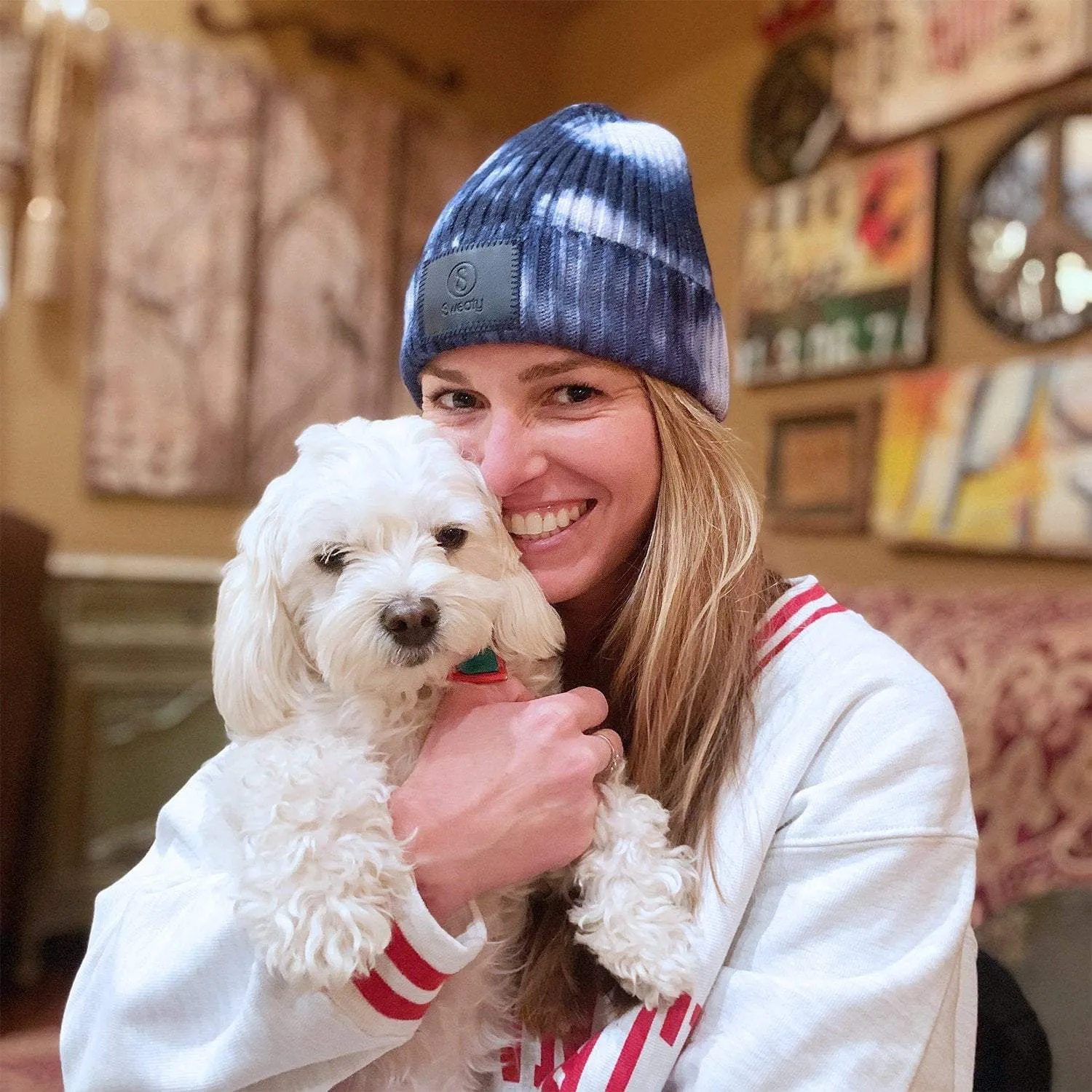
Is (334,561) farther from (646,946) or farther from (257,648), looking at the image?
(646,946)

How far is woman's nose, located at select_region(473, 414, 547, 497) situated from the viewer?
41.7 inches

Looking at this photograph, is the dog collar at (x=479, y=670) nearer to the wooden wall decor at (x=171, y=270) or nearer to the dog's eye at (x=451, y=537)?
the dog's eye at (x=451, y=537)

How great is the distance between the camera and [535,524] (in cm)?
112

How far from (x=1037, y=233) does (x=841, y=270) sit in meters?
0.61

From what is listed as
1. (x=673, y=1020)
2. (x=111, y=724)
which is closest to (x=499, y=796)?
(x=673, y=1020)

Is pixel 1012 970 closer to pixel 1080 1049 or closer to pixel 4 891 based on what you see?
pixel 1080 1049

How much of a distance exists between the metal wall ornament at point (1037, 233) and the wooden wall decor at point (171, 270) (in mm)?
2596

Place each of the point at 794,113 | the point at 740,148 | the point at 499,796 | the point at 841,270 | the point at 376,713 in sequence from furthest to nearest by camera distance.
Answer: the point at 740,148 → the point at 794,113 → the point at 841,270 → the point at 376,713 → the point at 499,796

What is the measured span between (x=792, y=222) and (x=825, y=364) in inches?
20.7

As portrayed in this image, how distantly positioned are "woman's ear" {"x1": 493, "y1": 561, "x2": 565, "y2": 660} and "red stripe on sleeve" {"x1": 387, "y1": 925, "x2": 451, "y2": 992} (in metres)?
0.34

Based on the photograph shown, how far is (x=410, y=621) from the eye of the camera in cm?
95

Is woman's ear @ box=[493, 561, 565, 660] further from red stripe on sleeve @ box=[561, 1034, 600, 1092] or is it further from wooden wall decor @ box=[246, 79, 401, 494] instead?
wooden wall decor @ box=[246, 79, 401, 494]

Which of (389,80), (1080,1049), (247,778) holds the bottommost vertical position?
(1080,1049)

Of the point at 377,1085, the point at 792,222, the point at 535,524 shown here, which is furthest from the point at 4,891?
the point at 792,222
